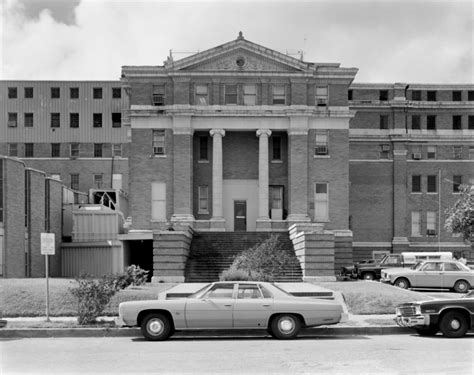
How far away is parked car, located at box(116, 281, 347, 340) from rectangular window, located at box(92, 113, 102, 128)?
221 ft

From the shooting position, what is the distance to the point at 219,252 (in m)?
43.5

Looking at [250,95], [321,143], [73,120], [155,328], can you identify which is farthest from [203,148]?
[73,120]

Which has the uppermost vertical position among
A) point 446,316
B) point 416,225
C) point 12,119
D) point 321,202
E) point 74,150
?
point 12,119

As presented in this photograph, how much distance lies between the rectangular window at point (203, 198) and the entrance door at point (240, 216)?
203cm

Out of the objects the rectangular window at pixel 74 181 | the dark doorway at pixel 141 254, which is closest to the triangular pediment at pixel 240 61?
the dark doorway at pixel 141 254

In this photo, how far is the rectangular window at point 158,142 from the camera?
4909 centimetres

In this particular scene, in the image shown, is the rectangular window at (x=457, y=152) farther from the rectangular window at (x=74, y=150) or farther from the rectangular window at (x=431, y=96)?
the rectangular window at (x=74, y=150)

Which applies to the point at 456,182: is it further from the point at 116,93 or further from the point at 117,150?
the point at 116,93

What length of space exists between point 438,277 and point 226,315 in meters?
19.6

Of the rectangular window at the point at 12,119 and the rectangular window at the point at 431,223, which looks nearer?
the rectangular window at the point at 431,223

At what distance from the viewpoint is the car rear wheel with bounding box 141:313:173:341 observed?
17.6m

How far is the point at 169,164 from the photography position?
4894 centimetres

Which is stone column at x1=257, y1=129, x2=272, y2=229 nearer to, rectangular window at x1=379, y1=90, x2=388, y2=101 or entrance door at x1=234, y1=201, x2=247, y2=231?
entrance door at x1=234, y1=201, x2=247, y2=231

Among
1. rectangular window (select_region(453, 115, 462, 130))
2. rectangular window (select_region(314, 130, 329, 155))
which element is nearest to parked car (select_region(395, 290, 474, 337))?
rectangular window (select_region(314, 130, 329, 155))
